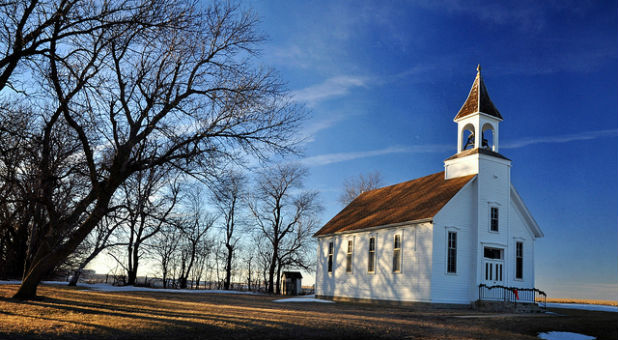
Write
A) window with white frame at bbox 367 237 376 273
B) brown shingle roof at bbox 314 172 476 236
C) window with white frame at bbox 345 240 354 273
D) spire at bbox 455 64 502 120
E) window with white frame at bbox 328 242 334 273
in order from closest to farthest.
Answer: brown shingle roof at bbox 314 172 476 236 < spire at bbox 455 64 502 120 < window with white frame at bbox 367 237 376 273 < window with white frame at bbox 345 240 354 273 < window with white frame at bbox 328 242 334 273

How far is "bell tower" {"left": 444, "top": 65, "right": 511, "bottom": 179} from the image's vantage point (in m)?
28.2

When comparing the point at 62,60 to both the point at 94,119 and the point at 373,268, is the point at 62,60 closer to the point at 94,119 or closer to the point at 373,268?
the point at 94,119

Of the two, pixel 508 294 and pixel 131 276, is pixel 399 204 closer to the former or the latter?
pixel 508 294

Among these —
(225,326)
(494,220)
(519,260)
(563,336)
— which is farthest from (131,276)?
(563,336)

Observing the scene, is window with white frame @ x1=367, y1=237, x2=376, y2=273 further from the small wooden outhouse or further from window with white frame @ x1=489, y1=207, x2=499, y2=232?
the small wooden outhouse

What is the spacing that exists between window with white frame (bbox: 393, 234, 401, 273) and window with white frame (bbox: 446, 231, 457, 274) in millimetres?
2787

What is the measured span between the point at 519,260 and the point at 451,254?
16.1ft

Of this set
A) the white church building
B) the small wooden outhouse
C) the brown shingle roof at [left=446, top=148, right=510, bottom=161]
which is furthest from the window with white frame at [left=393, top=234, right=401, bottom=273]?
the small wooden outhouse

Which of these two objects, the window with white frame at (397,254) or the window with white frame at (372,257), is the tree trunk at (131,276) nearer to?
the window with white frame at (372,257)

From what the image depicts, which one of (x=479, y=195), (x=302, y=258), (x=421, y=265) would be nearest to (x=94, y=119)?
(x=421, y=265)

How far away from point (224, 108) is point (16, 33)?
647 centimetres

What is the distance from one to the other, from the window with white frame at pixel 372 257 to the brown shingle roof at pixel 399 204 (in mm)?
978

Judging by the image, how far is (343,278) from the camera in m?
33.0

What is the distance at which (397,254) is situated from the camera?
28.1 m
